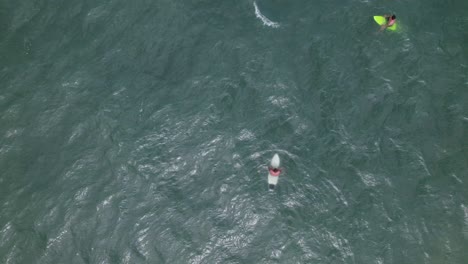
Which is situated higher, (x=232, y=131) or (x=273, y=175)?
(x=232, y=131)

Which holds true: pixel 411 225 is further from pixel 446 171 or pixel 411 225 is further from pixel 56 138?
pixel 56 138

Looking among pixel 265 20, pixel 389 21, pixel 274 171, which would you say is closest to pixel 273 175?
pixel 274 171

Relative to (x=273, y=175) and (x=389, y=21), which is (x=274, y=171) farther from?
(x=389, y=21)

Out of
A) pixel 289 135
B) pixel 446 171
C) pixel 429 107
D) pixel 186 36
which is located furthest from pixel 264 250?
pixel 186 36

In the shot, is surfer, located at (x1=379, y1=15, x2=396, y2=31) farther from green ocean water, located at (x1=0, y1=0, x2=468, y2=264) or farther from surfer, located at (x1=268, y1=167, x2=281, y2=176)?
surfer, located at (x1=268, y1=167, x2=281, y2=176)

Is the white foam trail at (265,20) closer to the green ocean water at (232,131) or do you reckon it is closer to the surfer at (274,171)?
the green ocean water at (232,131)

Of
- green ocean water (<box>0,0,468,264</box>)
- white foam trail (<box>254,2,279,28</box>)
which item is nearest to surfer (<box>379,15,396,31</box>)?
green ocean water (<box>0,0,468,264</box>)

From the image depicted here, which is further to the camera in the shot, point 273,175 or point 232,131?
point 232,131

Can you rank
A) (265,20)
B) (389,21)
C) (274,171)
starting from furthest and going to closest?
1. (265,20)
2. (389,21)
3. (274,171)

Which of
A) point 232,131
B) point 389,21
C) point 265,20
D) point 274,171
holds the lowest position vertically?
point 274,171
